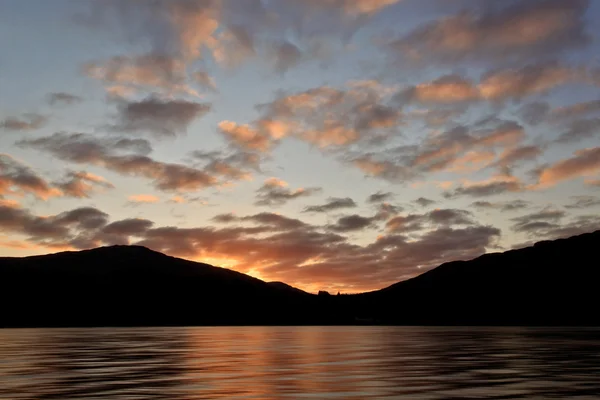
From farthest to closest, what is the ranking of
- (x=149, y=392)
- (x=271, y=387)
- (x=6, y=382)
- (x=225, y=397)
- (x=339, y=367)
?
1. (x=339, y=367)
2. (x=6, y=382)
3. (x=271, y=387)
4. (x=149, y=392)
5. (x=225, y=397)

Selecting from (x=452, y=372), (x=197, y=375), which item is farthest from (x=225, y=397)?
(x=452, y=372)

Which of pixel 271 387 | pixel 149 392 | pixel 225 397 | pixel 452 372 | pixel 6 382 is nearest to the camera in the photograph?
pixel 225 397

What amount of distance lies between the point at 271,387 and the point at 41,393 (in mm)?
10937

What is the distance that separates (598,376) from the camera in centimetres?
3812

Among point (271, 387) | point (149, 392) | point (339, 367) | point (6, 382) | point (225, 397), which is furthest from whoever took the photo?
point (339, 367)

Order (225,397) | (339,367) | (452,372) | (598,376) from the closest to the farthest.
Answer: (225,397), (598,376), (452,372), (339,367)

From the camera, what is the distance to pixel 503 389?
104ft

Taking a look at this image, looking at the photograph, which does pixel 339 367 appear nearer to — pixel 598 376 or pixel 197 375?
pixel 197 375

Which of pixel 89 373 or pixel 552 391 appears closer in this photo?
pixel 552 391

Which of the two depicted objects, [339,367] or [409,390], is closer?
[409,390]

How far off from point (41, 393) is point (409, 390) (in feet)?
56.8

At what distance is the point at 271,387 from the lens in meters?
33.3

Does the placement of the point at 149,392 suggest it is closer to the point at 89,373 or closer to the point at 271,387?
the point at 271,387

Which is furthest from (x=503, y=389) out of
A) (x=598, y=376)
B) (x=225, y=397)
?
(x=225, y=397)
